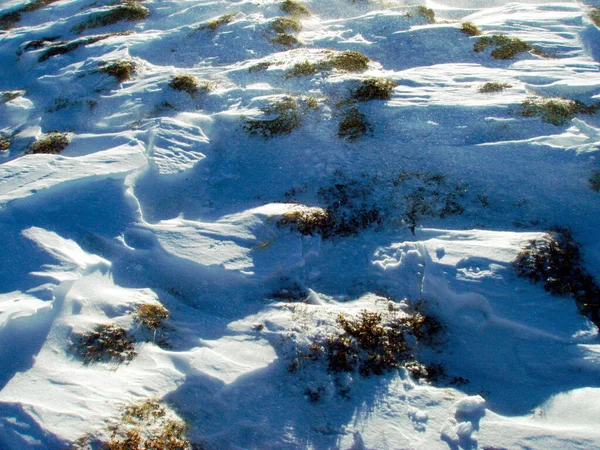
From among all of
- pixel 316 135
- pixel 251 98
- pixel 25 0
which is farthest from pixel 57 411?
pixel 25 0

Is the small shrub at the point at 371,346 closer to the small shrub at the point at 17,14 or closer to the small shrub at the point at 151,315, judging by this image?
the small shrub at the point at 151,315

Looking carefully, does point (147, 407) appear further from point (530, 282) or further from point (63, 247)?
point (530, 282)

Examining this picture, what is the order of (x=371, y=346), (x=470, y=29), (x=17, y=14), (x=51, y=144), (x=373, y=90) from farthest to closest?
(x=17, y=14), (x=470, y=29), (x=373, y=90), (x=51, y=144), (x=371, y=346)

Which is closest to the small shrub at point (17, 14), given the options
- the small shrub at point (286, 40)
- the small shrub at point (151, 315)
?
the small shrub at point (286, 40)

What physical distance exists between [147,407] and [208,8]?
13534mm

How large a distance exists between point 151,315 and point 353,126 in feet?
18.1

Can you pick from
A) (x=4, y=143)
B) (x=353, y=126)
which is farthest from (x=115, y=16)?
(x=353, y=126)

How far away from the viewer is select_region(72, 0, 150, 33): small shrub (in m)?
14.2

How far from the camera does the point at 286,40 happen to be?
11.9 metres

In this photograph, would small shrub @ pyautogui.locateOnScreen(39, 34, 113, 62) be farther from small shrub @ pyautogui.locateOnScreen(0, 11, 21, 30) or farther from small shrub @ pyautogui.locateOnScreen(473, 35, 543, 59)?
small shrub @ pyautogui.locateOnScreen(473, 35, 543, 59)

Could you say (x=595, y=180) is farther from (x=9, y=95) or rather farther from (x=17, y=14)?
(x=17, y=14)

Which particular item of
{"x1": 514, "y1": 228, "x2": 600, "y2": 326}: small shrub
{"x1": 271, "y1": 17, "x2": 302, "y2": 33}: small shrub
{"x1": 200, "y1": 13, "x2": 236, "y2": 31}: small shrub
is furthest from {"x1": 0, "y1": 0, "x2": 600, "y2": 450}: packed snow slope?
{"x1": 200, "y1": 13, "x2": 236, "y2": 31}: small shrub

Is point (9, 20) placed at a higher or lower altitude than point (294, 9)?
higher

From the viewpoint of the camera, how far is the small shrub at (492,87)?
9.11 meters
